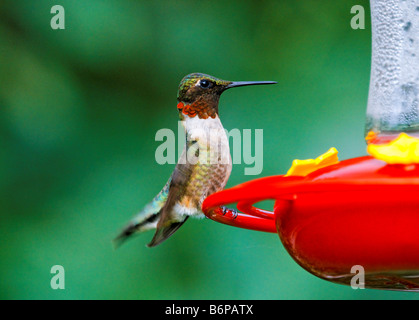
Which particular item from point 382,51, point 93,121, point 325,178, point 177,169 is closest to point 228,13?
point 93,121

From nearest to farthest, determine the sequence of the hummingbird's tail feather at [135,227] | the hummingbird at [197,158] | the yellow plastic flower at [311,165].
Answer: the yellow plastic flower at [311,165] < the hummingbird at [197,158] < the hummingbird's tail feather at [135,227]

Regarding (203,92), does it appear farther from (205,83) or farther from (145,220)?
(145,220)

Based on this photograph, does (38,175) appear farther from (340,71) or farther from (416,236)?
(416,236)

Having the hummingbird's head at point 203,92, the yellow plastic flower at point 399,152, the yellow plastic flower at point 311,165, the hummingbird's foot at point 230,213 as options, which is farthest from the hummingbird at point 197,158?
the yellow plastic flower at point 399,152

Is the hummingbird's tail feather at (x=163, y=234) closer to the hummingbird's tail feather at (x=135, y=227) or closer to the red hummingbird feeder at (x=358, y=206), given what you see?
the hummingbird's tail feather at (x=135, y=227)

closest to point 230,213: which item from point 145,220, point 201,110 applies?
point 201,110

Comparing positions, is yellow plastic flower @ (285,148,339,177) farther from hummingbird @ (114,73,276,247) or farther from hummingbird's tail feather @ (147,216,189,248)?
hummingbird's tail feather @ (147,216,189,248)

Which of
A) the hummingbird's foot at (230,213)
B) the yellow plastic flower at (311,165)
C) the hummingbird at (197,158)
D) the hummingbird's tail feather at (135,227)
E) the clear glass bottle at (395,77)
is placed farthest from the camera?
the hummingbird's tail feather at (135,227)
